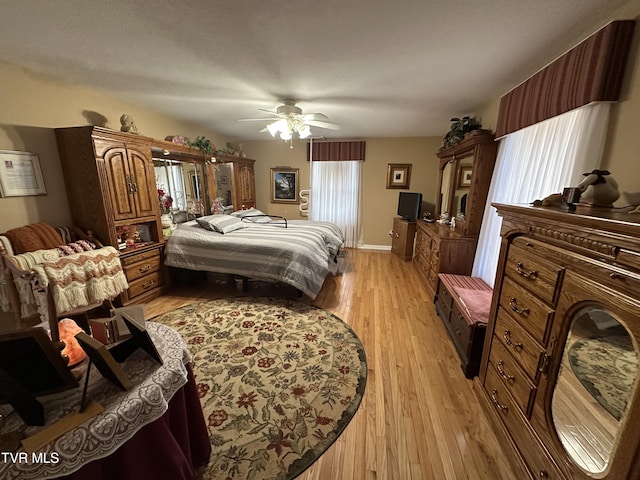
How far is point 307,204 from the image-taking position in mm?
5656

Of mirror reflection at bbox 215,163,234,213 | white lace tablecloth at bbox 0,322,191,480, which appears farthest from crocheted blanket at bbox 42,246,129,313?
mirror reflection at bbox 215,163,234,213

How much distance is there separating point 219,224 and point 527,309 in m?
3.39

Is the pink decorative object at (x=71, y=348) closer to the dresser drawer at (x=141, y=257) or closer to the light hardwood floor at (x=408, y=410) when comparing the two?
the light hardwood floor at (x=408, y=410)

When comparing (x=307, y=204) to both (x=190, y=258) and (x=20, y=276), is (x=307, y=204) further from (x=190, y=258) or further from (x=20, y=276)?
(x=20, y=276)

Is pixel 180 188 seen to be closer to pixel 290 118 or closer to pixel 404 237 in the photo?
pixel 290 118

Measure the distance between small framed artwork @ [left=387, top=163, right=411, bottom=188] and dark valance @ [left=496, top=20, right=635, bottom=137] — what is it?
2.85 m

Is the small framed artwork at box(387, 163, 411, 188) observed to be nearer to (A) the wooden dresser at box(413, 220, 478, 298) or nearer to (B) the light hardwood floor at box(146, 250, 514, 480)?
(A) the wooden dresser at box(413, 220, 478, 298)

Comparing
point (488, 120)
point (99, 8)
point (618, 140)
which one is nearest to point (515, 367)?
point (618, 140)

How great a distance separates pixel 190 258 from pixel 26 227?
1.40 meters

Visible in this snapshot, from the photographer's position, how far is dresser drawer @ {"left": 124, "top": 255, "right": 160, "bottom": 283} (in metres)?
2.72

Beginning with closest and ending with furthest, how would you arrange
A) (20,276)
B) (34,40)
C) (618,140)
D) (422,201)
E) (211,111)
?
(618,140), (34,40), (20,276), (211,111), (422,201)

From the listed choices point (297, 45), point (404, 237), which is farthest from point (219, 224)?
point (404, 237)

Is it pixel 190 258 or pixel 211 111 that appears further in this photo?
pixel 211 111

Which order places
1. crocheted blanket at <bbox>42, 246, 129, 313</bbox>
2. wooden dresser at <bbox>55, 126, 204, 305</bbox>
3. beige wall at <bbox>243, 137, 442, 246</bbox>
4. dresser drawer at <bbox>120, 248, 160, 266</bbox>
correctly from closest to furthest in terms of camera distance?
crocheted blanket at <bbox>42, 246, 129, 313</bbox> < wooden dresser at <bbox>55, 126, 204, 305</bbox> < dresser drawer at <bbox>120, 248, 160, 266</bbox> < beige wall at <bbox>243, 137, 442, 246</bbox>
